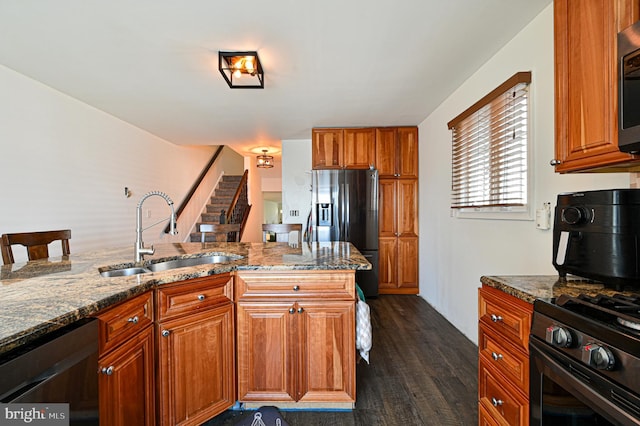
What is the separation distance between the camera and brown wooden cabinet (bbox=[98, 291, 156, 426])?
1.02 meters

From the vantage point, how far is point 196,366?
1484 mm

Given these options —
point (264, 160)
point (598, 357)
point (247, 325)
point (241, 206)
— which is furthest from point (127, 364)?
point (241, 206)

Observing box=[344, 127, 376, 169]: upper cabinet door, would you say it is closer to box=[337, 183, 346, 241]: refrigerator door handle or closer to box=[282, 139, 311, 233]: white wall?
box=[337, 183, 346, 241]: refrigerator door handle

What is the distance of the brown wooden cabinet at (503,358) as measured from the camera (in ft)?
3.35

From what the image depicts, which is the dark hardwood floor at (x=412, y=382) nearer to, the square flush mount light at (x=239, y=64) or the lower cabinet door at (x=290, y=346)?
the lower cabinet door at (x=290, y=346)

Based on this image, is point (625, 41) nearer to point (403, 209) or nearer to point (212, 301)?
point (212, 301)

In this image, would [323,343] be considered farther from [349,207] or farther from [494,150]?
[349,207]

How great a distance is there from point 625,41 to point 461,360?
221 centimetres

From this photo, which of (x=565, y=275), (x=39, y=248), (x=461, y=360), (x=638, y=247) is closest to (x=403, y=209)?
(x=461, y=360)

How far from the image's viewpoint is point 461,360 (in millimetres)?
2326

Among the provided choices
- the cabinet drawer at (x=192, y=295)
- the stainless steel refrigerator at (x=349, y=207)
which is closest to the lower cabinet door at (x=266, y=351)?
the cabinet drawer at (x=192, y=295)

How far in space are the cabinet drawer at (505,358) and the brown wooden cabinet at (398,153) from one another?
3.07m

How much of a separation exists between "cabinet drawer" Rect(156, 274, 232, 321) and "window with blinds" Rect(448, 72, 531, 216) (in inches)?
76.6

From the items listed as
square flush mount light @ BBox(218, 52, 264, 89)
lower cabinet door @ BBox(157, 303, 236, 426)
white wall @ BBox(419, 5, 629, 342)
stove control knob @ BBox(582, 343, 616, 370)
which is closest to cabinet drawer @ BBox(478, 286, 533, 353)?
stove control knob @ BBox(582, 343, 616, 370)
